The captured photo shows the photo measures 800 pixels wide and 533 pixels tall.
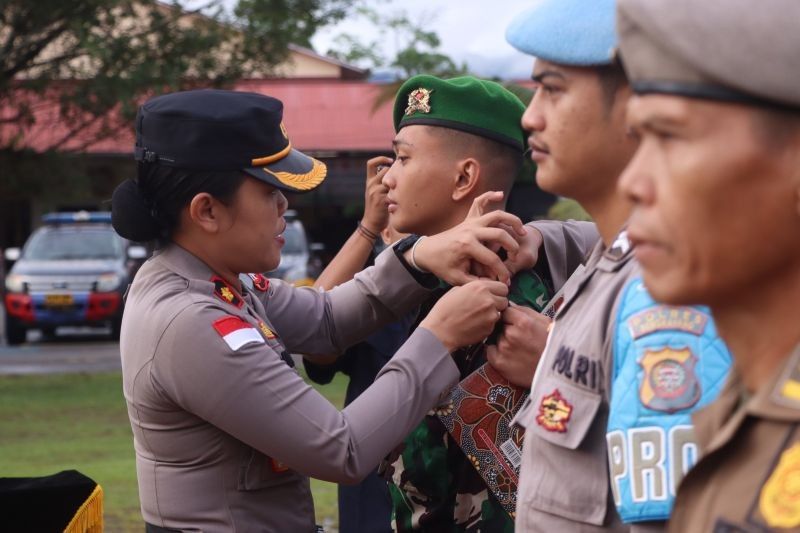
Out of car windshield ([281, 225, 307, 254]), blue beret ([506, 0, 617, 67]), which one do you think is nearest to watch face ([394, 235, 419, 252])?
blue beret ([506, 0, 617, 67])

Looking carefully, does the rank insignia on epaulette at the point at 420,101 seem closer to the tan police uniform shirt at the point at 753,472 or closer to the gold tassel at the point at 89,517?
the gold tassel at the point at 89,517

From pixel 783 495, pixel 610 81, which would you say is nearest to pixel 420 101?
pixel 610 81

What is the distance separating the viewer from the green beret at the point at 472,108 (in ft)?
10.6

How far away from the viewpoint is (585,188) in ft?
6.93

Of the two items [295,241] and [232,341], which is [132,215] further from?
[295,241]

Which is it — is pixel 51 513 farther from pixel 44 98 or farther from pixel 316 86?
pixel 316 86

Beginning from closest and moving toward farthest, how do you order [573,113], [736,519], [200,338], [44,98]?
1. [736,519]
2. [573,113]
3. [200,338]
4. [44,98]

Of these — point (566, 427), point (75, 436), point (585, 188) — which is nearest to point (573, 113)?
point (585, 188)

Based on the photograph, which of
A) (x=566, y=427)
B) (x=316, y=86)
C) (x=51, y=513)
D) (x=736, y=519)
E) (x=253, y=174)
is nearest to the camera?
(x=736, y=519)

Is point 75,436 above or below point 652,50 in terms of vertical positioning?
below

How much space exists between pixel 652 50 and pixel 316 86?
25.1 metres

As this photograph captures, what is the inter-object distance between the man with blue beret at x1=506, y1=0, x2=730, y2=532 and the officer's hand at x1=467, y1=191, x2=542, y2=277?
26.8 inches

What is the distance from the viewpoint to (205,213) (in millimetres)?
2869

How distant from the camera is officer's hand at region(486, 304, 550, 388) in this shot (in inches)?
103
